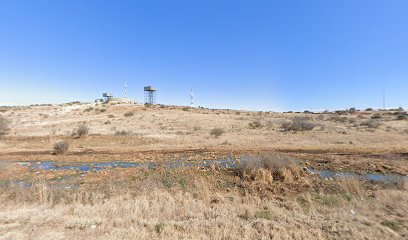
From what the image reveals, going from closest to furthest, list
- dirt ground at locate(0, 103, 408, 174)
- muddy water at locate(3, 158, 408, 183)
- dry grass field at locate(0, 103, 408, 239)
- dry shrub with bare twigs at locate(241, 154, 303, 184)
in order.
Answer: dry grass field at locate(0, 103, 408, 239)
dry shrub with bare twigs at locate(241, 154, 303, 184)
muddy water at locate(3, 158, 408, 183)
dirt ground at locate(0, 103, 408, 174)

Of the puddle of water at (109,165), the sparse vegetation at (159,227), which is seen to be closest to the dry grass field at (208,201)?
the sparse vegetation at (159,227)

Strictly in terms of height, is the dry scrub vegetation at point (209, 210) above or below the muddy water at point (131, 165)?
above

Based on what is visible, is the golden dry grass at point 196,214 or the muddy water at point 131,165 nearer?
the golden dry grass at point 196,214

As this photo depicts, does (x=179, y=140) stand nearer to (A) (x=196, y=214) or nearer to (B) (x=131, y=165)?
(B) (x=131, y=165)

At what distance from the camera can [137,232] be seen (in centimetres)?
687

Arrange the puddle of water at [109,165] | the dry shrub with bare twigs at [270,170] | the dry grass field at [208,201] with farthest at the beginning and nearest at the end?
the puddle of water at [109,165]
the dry shrub with bare twigs at [270,170]
the dry grass field at [208,201]

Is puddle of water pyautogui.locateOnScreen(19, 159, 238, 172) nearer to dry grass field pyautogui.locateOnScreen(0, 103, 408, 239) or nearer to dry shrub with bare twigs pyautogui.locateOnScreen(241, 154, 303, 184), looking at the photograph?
dry grass field pyautogui.locateOnScreen(0, 103, 408, 239)

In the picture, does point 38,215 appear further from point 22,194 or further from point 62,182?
point 62,182

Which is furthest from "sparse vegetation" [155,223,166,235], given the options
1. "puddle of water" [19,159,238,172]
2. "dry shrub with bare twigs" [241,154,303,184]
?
"puddle of water" [19,159,238,172]

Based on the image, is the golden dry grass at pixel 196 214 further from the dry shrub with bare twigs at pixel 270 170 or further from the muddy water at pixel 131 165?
the muddy water at pixel 131 165

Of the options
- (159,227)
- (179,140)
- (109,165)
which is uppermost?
(179,140)

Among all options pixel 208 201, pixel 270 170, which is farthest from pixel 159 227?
pixel 270 170

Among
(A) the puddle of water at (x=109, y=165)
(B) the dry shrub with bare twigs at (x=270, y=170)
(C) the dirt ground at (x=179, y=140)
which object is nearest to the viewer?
(B) the dry shrub with bare twigs at (x=270, y=170)

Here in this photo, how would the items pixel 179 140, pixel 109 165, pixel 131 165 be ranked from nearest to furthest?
pixel 131 165 → pixel 109 165 → pixel 179 140
